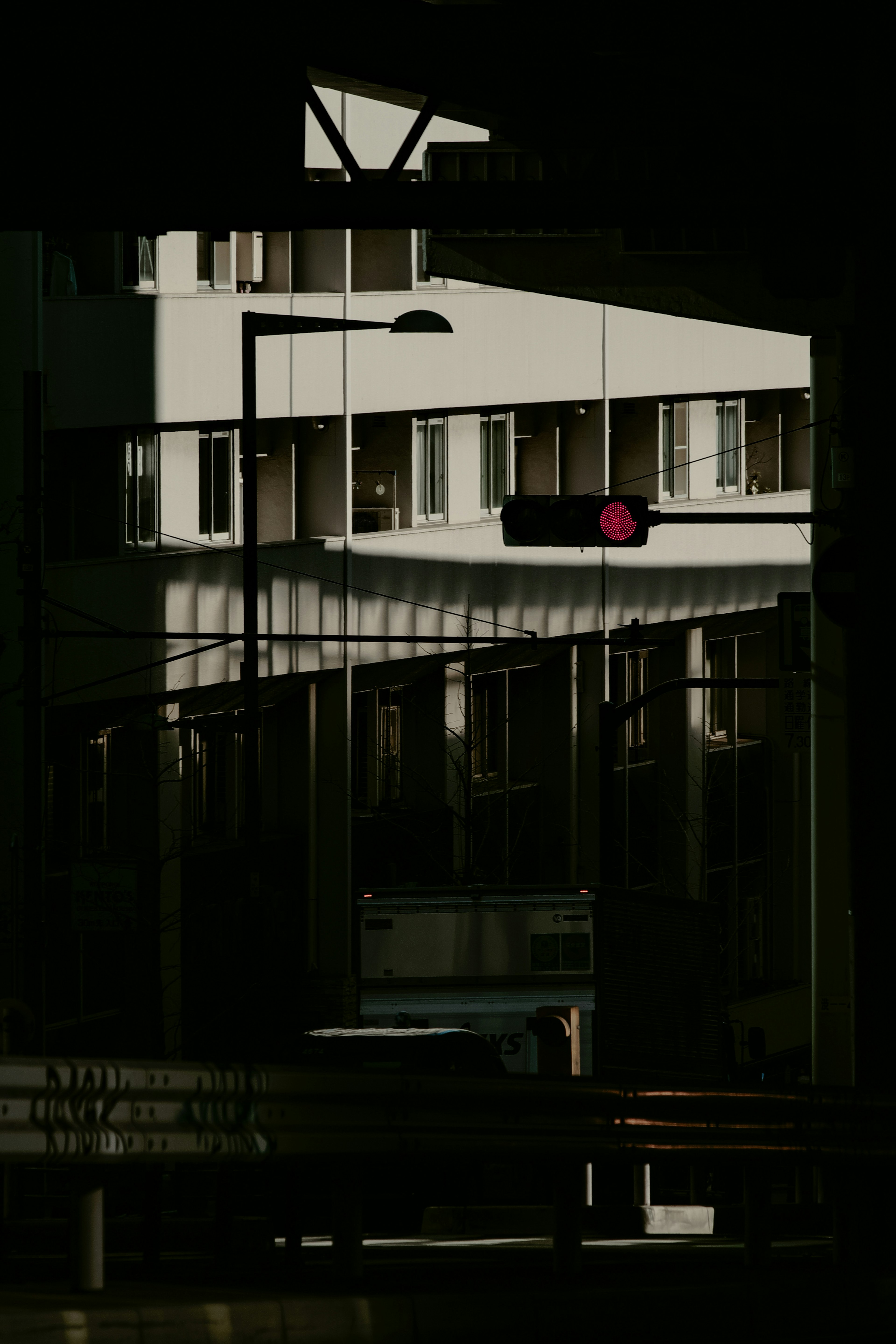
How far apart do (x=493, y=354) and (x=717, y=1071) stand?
66.6 feet

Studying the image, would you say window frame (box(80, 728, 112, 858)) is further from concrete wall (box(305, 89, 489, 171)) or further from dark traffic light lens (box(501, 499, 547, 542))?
dark traffic light lens (box(501, 499, 547, 542))

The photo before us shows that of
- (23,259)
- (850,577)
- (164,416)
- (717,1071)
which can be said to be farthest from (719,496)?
(850,577)

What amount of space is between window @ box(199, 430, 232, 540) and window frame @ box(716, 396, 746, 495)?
14.9m

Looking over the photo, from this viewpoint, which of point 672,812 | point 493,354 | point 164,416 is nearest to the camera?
point 164,416

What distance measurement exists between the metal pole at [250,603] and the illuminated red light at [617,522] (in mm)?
8458

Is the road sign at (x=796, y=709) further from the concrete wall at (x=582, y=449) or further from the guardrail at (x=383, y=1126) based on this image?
the concrete wall at (x=582, y=449)

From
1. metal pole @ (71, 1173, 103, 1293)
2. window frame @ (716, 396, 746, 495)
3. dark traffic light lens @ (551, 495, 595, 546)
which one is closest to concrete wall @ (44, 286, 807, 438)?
window frame @ (716, 396, 746, 495)

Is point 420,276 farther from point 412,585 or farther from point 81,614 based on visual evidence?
point 81,614

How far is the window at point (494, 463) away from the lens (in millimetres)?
40656

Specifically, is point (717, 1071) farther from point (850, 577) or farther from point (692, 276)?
point (850, 577)

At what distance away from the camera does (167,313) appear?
1276 inches

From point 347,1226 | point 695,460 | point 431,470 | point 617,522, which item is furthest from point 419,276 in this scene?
point 347,1226

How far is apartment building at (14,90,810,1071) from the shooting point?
102 feet

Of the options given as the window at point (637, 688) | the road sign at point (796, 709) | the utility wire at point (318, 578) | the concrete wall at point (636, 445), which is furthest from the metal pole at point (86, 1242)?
the window at point (637, 688)
